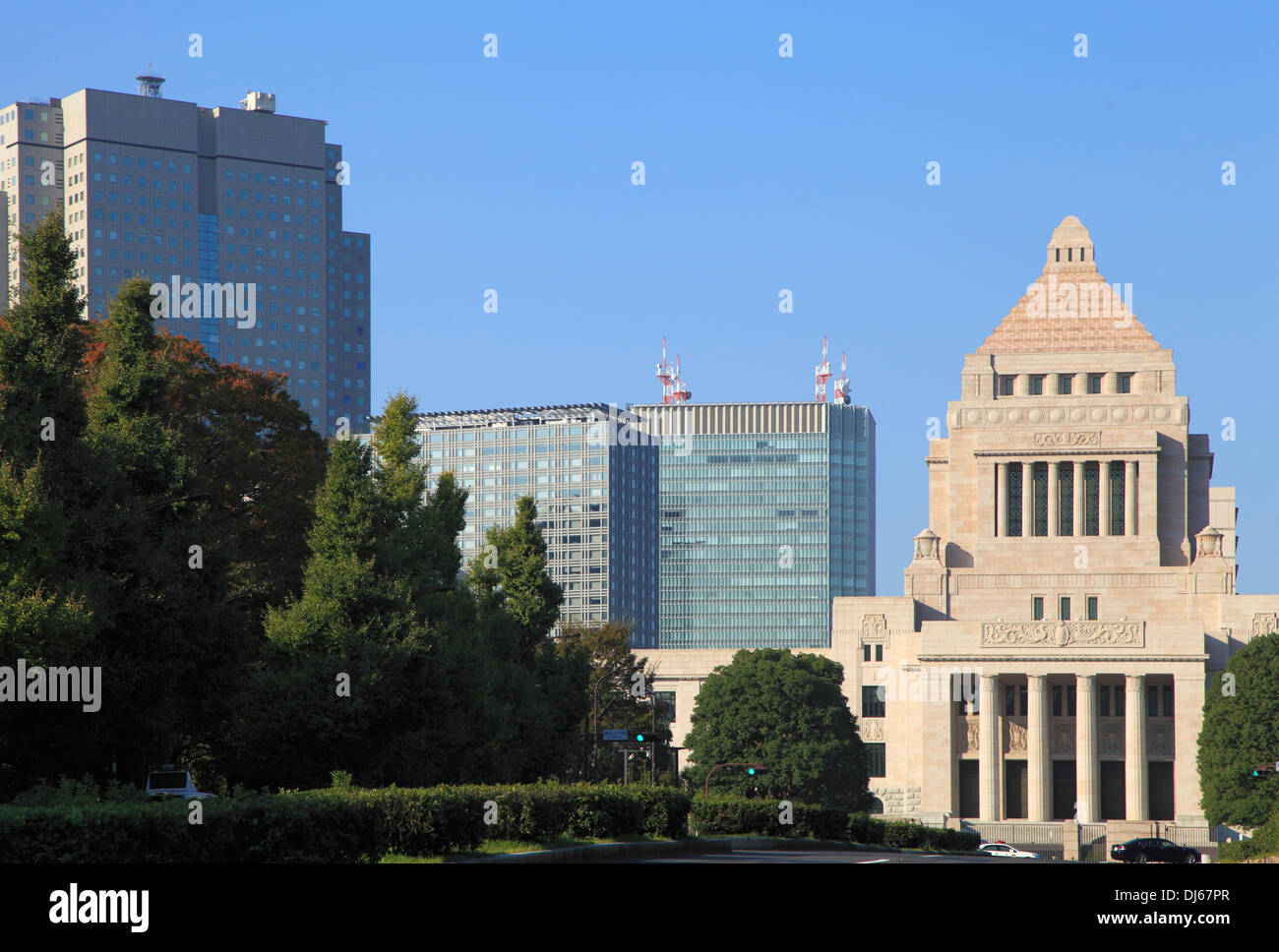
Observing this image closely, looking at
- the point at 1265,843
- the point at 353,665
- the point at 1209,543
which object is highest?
the point at 1209,543

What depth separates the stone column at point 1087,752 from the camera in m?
114

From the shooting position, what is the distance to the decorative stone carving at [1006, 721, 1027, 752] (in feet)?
394

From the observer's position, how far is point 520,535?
73000 millimetres

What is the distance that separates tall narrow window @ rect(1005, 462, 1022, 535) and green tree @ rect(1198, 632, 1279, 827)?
90.9ft

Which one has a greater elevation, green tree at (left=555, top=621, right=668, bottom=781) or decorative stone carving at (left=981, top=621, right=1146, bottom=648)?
decorative stone carving at (left=981, top=621, right=1146, bottom=648)

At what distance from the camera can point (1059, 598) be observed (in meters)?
124

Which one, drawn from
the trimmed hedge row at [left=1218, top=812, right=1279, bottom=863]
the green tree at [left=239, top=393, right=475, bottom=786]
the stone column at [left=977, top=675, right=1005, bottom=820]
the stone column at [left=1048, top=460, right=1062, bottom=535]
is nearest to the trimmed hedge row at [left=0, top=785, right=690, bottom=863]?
the green tree at [left=239, top=393, right=475, bottom=786]

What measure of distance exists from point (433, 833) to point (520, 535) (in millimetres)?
40552

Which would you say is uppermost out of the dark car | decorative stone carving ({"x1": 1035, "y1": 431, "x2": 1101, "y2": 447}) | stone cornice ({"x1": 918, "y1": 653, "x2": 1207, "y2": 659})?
decorative stone carving ({"x1": 1035, "y1": 431, "x2": 1101, "y2": 447})

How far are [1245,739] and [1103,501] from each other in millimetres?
30166

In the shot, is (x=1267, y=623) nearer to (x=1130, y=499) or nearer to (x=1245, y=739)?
(x=1130, y=499)

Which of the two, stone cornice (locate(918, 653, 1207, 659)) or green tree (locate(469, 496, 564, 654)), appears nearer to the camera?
green tree (locate(469, 496, 564, 654))

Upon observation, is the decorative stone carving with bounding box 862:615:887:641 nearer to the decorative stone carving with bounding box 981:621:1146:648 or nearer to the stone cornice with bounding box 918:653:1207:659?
the stone cornice with bounding box 918:653:1207:659

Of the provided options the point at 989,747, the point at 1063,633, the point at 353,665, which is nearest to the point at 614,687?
the point at 989,747
